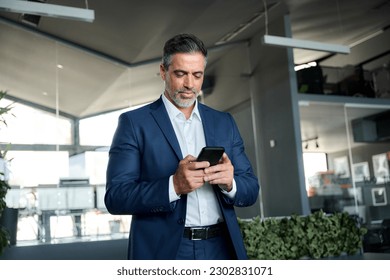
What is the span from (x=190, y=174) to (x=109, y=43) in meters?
7.43

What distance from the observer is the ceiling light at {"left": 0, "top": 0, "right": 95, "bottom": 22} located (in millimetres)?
4723

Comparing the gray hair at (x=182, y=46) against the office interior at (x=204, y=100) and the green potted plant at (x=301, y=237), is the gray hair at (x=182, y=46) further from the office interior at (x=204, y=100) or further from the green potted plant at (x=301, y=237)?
the office interior at (x=204, y=100)

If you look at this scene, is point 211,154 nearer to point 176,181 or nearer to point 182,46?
point 176,181

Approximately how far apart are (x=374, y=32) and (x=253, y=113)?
382 cm

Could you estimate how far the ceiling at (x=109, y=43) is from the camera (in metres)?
7.61

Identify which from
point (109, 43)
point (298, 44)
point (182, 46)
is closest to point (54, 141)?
point (109, 43)

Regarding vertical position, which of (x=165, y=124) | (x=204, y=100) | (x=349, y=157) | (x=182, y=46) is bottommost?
(x=165, y=124)

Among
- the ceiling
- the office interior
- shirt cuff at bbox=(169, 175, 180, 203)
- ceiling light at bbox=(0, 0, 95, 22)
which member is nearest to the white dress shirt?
shirt cuff at bbox=(169, 175, 180, 203)

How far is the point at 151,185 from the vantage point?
4.38 feet

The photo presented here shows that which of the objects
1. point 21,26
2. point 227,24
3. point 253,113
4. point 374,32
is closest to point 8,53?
point 21,26

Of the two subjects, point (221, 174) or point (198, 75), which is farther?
point (198, 75)

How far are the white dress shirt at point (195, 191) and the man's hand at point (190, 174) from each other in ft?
0.16
